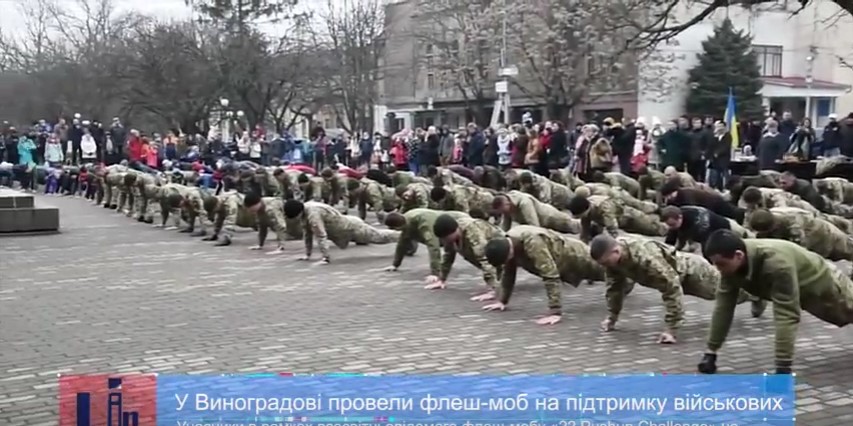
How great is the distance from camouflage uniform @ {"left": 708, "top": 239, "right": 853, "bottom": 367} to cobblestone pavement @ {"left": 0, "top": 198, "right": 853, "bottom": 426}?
1.46ft

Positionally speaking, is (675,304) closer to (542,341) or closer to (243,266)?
(542,341)

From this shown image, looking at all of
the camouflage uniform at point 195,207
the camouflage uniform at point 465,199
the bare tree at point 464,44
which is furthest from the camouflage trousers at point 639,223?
the bare tree at point 464,44

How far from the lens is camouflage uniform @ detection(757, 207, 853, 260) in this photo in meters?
10.1

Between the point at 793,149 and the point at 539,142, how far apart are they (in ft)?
18.5

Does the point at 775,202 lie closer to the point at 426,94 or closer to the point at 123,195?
the point at 123,195

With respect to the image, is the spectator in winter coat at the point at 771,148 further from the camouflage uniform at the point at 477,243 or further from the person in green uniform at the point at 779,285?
the person in green uniform at the point at 779,285

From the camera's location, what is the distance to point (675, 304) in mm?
7867

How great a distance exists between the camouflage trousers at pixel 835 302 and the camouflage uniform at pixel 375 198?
1077cm

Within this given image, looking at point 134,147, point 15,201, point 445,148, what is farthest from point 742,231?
point 134,147

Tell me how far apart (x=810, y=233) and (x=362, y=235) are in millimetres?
6197

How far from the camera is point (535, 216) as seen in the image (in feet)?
41.8

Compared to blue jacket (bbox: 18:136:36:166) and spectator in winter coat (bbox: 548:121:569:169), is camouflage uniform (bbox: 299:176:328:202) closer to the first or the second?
spectator in winter coat (bbox: 548:121:569:169)

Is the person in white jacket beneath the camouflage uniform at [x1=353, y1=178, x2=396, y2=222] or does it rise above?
above

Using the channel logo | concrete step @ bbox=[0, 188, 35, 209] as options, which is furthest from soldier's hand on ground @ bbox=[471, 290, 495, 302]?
concrete step @ bbox=[0, 188, 35, 209]
